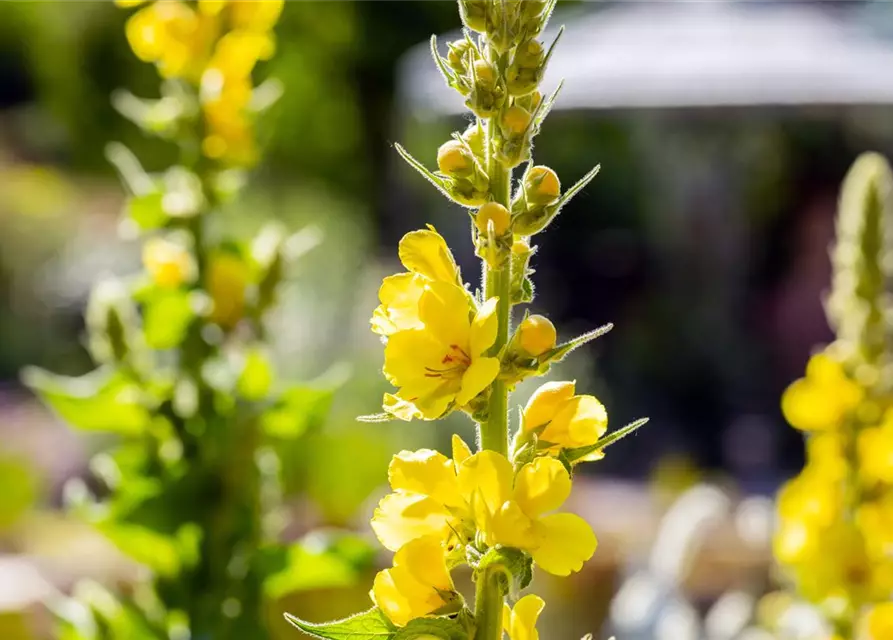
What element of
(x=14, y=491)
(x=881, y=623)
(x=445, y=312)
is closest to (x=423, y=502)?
(x=445, y=312)

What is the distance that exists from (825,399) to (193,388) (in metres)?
0.74

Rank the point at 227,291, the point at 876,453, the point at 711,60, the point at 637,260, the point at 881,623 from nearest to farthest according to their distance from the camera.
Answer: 1. the point at 881,623
2. the point at 876,453
3. the point at 227,291
4. the point at 711,60
5. the point at 637,260

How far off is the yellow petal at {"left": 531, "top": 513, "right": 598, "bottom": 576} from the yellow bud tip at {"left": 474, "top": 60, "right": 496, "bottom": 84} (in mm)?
266

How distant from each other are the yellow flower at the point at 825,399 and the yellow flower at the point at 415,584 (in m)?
0.65

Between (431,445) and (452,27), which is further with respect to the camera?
(452,27)

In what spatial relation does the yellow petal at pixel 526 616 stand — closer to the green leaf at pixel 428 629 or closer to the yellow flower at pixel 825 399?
the green leaf at pixel 428 629

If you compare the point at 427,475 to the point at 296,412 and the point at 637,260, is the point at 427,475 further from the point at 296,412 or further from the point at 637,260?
the point at 637,260

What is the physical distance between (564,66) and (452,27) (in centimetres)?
464

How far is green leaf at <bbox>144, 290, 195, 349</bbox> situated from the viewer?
4.25ft

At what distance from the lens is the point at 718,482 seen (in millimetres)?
4082

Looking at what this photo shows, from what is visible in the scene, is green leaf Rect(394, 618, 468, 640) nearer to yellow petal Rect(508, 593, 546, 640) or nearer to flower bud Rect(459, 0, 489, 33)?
yellow petal Rect(508, 593, 546, 640)

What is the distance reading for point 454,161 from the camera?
2.11 feet

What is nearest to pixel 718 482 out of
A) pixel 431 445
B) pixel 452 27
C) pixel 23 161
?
pixel 431 445

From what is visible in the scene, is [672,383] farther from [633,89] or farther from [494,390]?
[494,390]
